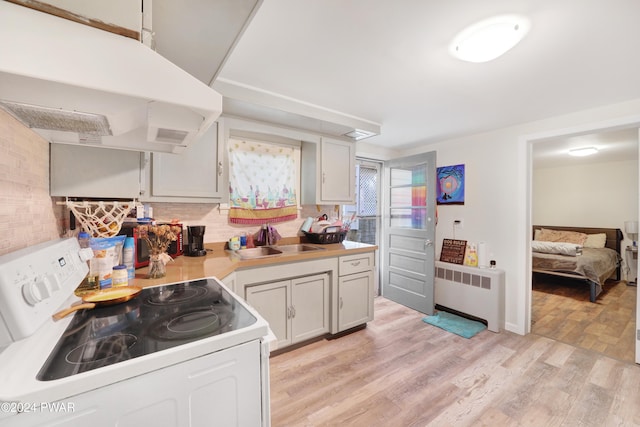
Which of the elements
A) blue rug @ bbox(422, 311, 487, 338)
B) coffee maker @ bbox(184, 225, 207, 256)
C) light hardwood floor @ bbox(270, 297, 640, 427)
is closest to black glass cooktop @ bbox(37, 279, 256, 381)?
coffee maker @ bbox(184, 225, 207, 256)

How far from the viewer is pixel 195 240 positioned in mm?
2082

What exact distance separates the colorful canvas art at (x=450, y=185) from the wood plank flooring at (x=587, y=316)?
164cm

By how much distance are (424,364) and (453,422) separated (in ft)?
1.92

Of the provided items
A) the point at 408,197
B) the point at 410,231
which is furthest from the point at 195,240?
the point at 408,197

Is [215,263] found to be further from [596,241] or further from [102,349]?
[596,241]

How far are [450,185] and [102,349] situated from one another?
3607 mm

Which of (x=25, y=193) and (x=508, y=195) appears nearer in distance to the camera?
(x=25, y=193)

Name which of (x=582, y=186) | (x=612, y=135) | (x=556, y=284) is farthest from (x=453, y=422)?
(x=582, y=186)

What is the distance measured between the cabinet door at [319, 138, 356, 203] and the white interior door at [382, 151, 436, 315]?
3.10ft

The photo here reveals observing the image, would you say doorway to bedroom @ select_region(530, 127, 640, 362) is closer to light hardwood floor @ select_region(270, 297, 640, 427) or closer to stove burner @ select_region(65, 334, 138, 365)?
light hardwood floor @ select_region(270, 297, 640, 427)

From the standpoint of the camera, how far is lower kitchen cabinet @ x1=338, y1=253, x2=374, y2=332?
2.55 m

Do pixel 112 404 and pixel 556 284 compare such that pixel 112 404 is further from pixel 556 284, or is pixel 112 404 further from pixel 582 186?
pixel 582 186

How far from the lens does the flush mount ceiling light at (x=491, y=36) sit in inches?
48.9

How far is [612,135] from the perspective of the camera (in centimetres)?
321
